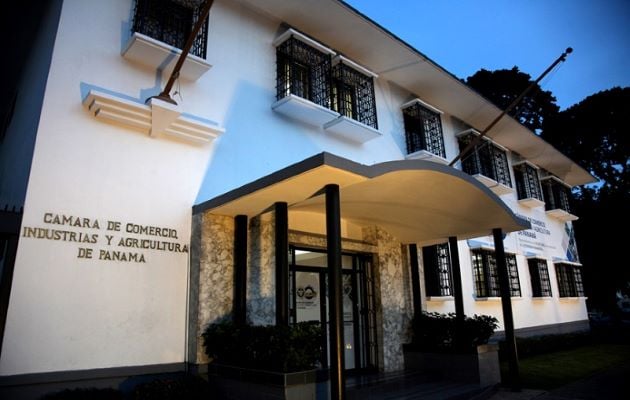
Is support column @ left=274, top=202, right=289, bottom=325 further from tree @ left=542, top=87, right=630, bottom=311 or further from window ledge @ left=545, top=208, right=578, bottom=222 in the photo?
tree @ left=542, top=87, right=630, bottom=311

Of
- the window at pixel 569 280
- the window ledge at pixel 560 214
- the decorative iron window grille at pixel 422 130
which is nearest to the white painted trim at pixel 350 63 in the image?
the decorative iron window grille at pixel 422 130

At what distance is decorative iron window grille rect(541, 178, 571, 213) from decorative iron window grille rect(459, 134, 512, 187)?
459 cm

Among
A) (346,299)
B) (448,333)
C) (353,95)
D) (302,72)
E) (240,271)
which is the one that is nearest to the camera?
(240,271)

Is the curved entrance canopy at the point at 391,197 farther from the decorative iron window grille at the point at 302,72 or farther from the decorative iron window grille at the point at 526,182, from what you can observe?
the decorative iron window grille at the point at 526,182

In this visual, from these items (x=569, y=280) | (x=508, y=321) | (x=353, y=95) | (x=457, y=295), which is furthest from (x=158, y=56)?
(x=569, y=280)

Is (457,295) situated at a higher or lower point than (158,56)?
lower

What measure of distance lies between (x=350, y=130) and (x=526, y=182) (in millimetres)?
11244

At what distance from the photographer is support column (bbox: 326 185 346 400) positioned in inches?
209

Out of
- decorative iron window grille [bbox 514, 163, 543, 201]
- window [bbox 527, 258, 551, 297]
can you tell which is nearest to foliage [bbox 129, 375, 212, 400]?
window [bbox 527, 258, 551, 297]

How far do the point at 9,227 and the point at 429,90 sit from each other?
10829 mm

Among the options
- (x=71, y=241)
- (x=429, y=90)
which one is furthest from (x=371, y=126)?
(x=71, y=241)

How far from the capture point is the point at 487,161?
51.7ft

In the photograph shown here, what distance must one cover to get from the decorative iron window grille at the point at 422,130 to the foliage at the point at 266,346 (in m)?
7.54

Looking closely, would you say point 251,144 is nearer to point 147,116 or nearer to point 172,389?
point 147,116
